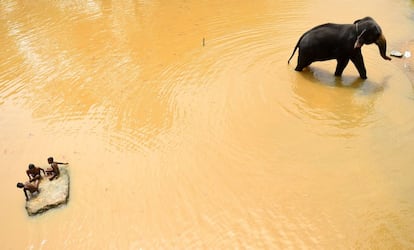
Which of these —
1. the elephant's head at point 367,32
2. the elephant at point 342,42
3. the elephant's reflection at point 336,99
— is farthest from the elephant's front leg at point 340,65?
the elephant's head at point 367,32

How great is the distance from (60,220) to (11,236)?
49 cm

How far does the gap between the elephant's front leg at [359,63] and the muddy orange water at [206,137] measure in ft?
0.50

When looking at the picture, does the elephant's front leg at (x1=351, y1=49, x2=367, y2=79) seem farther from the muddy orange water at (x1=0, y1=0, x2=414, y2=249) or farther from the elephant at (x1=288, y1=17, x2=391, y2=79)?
the muddy orange water at (x1=0, y1=0, x2=414, y2=249)

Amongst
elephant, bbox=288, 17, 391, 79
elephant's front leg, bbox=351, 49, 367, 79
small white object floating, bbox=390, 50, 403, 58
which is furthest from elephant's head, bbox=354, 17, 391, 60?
small white object floating, bbox=390, 50, 403, 58

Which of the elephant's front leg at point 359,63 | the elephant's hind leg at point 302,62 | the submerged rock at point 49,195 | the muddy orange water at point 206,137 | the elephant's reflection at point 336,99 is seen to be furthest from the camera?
the elephant's hind leg at point 302,62

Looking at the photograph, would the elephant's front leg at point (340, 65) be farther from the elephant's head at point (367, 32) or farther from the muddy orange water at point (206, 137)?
the elephant's head at point (367, 32)

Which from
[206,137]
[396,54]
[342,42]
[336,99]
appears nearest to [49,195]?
[206,137]

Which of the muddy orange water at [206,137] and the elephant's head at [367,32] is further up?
the elephant's head at [367,32]

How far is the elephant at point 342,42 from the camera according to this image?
198 inches

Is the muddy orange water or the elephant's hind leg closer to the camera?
the muddy orange water

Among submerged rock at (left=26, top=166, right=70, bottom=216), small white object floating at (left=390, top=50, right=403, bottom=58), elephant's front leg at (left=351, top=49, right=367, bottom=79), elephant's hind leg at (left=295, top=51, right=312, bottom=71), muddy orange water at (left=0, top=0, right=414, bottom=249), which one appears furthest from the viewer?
small white object floating at (left=390, top=50, right=403, bottom=58)

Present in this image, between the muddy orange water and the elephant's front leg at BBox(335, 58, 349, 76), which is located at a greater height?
the elephant's front leg at BBox(335, 58, 349, 76)

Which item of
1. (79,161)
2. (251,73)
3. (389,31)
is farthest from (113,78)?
(389,31)

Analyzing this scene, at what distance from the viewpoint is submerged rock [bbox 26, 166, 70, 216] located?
12.3ft
